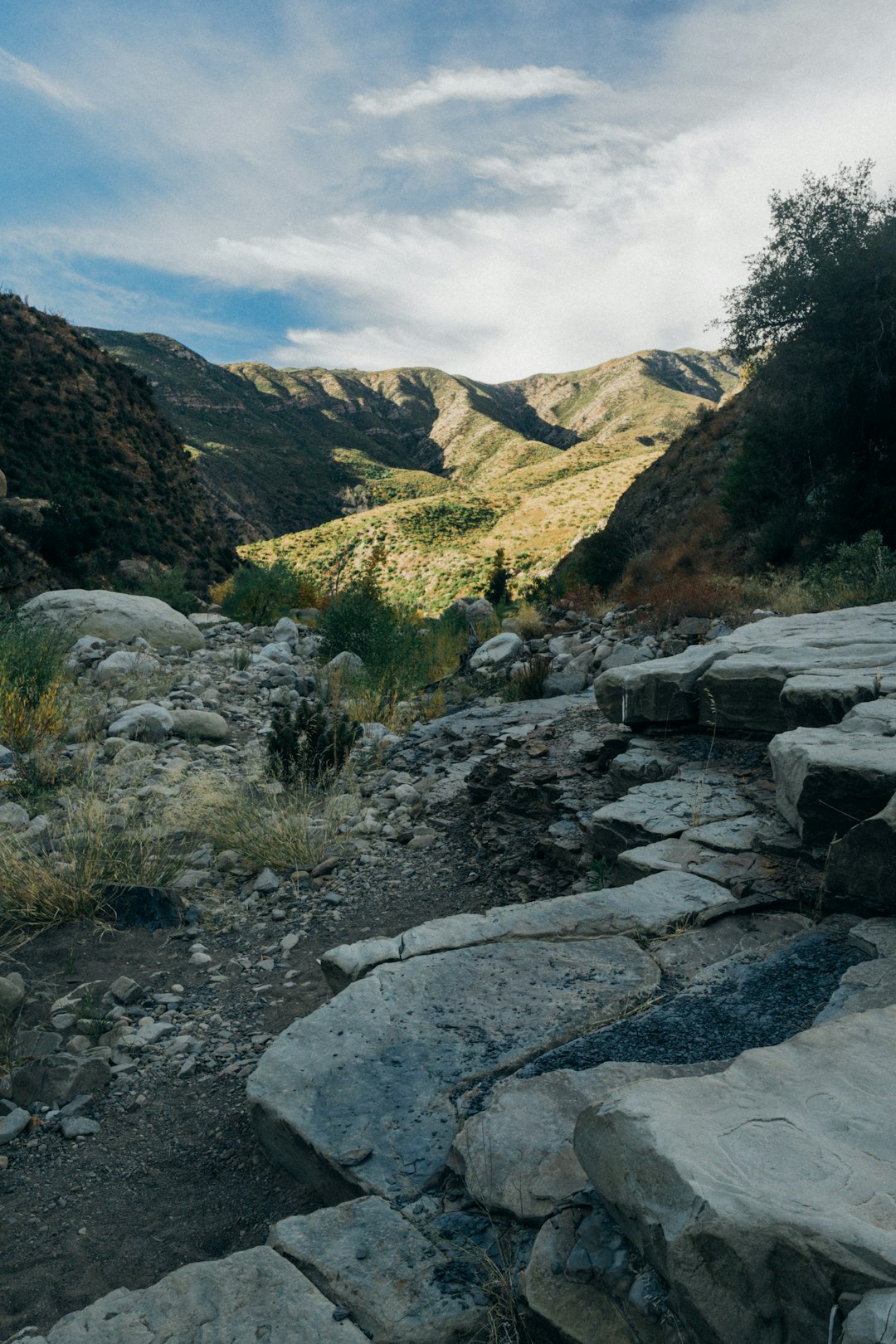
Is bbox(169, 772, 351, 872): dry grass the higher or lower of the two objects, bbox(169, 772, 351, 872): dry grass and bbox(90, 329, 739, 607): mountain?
the lower

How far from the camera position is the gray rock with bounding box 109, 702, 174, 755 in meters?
6.30

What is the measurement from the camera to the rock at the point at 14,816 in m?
4.55

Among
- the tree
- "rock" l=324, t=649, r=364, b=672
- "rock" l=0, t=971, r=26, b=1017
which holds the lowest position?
"rock" l=0, t=971, r=26, b=1017

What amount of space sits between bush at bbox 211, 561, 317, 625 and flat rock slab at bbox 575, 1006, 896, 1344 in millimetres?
12087

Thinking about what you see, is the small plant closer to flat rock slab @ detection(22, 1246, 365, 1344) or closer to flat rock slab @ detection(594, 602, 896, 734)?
flat rock slab @ detection(594, 602, 896, 734)

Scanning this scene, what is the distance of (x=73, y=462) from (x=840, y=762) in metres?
24.9

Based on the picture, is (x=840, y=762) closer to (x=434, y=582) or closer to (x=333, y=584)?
(x=333, y=584)

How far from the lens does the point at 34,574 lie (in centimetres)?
1609

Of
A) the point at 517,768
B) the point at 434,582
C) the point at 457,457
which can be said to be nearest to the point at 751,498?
the point at 517,768

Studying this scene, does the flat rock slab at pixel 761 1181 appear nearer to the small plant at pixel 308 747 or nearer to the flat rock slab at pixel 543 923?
the flat rock slab at pixel 543 923

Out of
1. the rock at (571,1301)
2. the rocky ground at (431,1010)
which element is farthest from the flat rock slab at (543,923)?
the rock at (571,1301)

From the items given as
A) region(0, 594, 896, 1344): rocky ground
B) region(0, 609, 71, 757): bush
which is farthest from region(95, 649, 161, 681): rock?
region(0, 594, 896, 1344): rocky ground

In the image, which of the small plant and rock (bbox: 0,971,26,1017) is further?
the small plant

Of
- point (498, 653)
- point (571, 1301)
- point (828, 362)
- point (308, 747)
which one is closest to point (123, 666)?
point (308, 747)
